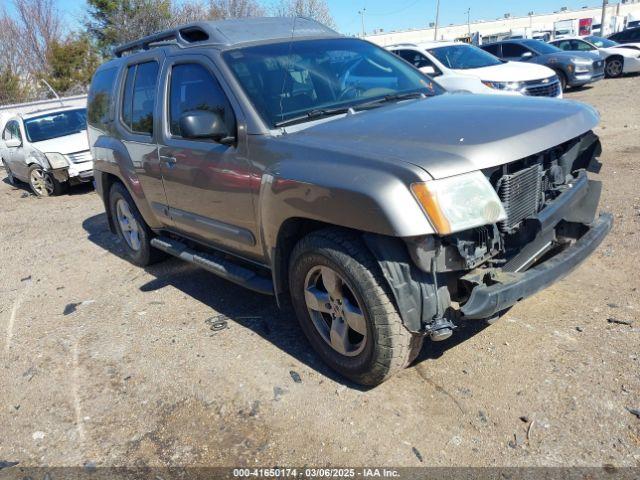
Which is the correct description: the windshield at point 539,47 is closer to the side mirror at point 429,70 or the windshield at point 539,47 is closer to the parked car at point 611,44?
the parked car at point 611,44

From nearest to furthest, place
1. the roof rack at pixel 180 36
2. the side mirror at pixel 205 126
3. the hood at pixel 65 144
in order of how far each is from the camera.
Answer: the side mirror at pixel 205 126 → the roof rack at pixel 180 36 → the hood at pixel 65 144

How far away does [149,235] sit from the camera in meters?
5.42

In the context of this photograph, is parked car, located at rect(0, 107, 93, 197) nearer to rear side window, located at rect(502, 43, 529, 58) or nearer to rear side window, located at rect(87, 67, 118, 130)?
rear side window, located at rect(87, 67, 118, 130)

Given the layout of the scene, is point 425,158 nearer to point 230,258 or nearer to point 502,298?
Result: point 502,298

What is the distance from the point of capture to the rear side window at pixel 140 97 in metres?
4.54

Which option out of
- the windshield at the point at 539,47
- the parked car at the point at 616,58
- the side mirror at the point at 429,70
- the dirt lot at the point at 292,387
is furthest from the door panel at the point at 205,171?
the parked car at the point at 616,58

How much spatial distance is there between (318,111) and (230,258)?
1.38 meters

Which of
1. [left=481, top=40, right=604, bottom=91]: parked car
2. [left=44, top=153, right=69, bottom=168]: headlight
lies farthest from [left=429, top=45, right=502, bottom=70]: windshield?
[left=44, top=153, right=69, bottom=168]: headlight

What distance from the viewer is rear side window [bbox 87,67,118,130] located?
17.7ft

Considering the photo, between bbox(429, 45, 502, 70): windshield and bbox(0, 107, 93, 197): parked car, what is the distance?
7.30 meters

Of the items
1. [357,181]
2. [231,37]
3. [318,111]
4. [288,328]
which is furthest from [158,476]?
[231,37]

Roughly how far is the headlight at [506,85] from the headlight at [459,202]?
8123 millimetres

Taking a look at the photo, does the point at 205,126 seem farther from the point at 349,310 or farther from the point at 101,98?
the point at 101,98

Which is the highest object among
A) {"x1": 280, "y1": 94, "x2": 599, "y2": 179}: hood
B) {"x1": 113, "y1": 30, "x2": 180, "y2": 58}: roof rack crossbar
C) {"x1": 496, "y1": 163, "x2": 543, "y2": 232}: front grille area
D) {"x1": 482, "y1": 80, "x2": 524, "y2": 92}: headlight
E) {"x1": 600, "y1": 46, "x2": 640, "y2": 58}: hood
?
{"x1": 113, "y1": 30, "x2": 180, "y2": 58}: roof rack crossbar
